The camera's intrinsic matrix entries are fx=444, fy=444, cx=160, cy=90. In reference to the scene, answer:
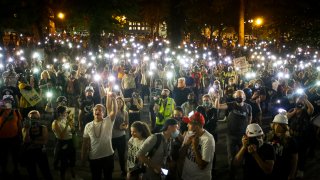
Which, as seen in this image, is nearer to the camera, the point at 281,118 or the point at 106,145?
the point at 281,118

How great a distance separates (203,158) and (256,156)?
A: 0.78 metres

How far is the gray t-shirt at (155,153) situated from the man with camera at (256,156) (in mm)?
1065

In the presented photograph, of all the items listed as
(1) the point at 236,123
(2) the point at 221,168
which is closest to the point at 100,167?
(1) the point at 236,123

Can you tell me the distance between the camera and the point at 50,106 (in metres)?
13.8

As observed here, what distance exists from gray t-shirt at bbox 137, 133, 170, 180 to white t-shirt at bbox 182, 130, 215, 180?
35 centimetres

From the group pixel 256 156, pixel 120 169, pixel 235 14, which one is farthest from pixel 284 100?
pixel 235 14

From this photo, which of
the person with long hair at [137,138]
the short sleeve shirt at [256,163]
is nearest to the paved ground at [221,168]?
the person with long hair at [137,138]

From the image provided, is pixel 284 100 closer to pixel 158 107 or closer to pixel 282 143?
pixel 158 107

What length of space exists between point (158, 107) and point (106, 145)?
361cm

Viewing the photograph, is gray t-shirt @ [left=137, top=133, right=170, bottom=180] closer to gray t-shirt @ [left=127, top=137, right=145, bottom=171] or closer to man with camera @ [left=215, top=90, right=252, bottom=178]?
gray t-shirt @ [left=127, top=137, right=145, bottom=171]

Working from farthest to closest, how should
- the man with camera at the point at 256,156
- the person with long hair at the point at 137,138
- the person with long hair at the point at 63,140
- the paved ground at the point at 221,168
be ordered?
the paved ground at the point at 221,168 → the person with long hair at the point at 63,140 → the person with long hair at the point at 137,138 → the man with camera at the point at 256,156

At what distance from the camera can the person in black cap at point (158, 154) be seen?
20.3ft

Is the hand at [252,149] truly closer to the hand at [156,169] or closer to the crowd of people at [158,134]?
the crowd of people at [158,134]

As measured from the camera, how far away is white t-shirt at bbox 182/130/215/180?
19.9 ft
